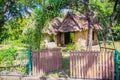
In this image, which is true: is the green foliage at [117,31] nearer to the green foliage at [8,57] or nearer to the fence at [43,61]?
the fence at [43,61]

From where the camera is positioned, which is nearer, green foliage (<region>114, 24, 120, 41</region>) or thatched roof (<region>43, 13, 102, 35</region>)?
thatched roof (<region>43, 13, 102, 35</region>)

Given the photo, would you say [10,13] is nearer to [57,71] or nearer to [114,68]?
[57,71]

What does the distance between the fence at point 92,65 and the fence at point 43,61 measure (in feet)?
5.85

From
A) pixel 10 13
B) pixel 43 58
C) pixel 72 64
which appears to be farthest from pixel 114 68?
pixel 10 13

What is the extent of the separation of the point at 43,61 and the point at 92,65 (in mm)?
2670

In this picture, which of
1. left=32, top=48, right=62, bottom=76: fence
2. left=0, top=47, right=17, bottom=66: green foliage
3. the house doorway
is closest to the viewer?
left=32, top=48, right=62, bottom=76: fence

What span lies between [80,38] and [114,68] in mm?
19719

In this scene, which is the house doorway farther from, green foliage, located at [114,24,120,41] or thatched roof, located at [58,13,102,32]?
green foliage, located at [114,24,120,41]

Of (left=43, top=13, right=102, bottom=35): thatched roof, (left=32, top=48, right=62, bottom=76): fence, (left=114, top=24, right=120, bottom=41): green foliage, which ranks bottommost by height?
(left=32, top=48, right=62, bottom=76): fence

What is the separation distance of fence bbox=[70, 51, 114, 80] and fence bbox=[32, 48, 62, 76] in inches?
70.2

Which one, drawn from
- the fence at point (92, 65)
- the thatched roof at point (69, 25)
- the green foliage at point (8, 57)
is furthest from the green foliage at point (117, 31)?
the fence at point (92, 65)

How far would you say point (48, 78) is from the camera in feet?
30.0

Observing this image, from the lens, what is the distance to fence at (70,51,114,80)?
27.8 feet

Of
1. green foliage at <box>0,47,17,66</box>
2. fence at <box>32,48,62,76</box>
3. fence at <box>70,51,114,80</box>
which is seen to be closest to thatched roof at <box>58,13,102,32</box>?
green foliage at <box>0,47,17,66</box>
